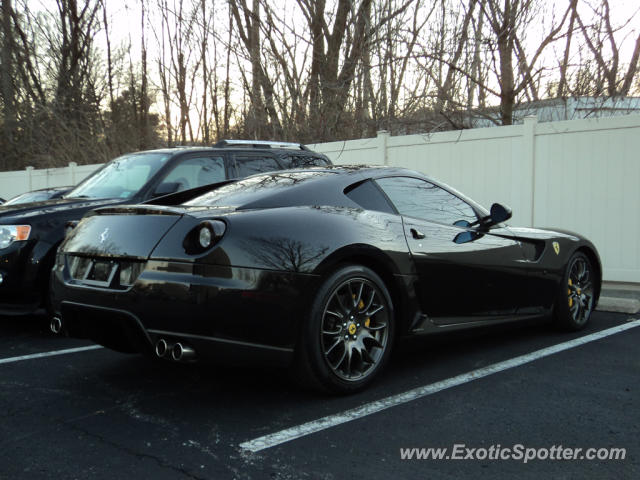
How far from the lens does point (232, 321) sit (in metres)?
3.13

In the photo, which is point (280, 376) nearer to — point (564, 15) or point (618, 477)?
point (618, 477)

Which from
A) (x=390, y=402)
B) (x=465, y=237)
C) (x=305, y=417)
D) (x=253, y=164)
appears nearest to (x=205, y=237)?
(x=305, y=417)

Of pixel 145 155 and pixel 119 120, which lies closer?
pixel 145 155

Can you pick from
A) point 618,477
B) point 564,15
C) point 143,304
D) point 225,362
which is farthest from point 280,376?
point 564,15

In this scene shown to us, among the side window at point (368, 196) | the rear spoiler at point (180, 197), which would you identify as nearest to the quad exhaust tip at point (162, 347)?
the rear spoiler at point (180, 197)

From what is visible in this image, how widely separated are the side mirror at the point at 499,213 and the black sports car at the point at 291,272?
3 centimetres

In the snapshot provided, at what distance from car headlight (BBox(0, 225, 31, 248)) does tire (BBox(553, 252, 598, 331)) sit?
447cm

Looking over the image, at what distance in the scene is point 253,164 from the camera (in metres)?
6.88

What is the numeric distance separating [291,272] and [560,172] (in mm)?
6097

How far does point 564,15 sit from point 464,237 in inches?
273

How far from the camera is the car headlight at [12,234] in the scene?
206 inches

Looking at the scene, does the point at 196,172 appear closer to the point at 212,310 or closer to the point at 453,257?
the point at 453,257

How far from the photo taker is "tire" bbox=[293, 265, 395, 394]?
11.0ft

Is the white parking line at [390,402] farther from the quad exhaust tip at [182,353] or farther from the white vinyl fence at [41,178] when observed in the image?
the white vinyl fence at [41,178]
